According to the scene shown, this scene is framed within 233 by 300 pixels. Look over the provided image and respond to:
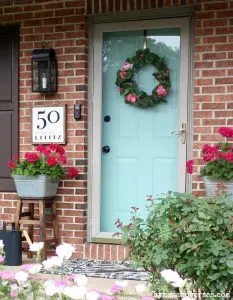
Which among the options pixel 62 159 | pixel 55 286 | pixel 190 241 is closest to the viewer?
pixel 55 286

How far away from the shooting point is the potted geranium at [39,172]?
14.9ft

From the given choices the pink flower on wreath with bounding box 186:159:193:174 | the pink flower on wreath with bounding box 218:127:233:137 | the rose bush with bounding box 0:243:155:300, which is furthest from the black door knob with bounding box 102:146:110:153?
the rose bush with bounding box 0:243:155:300

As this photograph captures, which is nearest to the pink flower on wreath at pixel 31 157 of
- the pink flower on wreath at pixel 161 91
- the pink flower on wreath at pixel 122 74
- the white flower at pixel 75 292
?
the pink flower on wreath at pixel 122 74

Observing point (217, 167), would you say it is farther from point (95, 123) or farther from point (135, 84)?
point (95, 123)

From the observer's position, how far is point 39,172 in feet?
14.9

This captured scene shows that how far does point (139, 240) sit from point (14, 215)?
2475 millimetres

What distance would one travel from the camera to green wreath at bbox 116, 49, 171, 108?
470 centimetres

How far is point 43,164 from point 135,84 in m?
1.15

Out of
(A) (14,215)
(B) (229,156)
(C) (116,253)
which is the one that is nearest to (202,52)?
(B) (229,156)

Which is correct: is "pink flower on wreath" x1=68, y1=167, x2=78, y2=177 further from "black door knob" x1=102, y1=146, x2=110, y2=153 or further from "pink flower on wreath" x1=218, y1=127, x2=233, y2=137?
"pink flower on wreath" x1=218, y1=127, x2=233, y2=137

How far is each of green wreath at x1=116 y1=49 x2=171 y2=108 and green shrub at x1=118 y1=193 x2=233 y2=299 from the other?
2036 mm

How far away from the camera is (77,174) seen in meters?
4.77

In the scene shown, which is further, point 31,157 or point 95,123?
point 95,123

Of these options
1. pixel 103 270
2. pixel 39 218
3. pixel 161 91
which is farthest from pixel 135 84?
pixel 103 270
